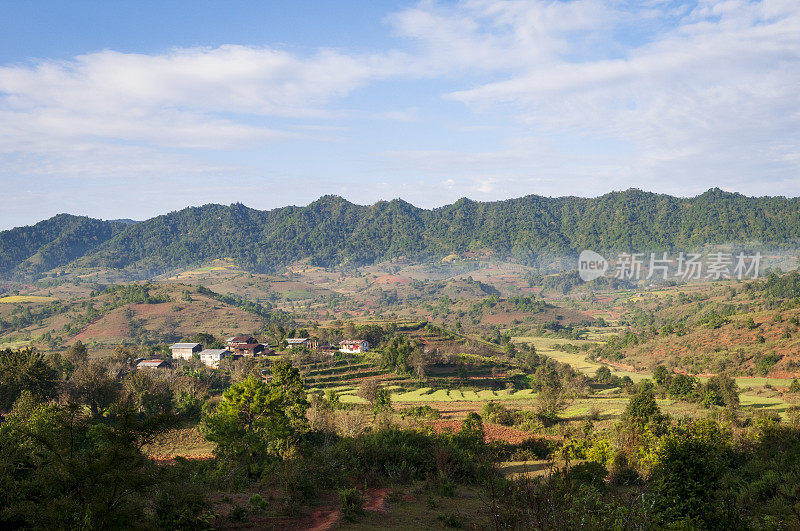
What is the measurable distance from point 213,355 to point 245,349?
5596 millimetres

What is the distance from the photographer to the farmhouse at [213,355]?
83.7 meters

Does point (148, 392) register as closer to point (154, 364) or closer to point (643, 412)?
point (154, 364)

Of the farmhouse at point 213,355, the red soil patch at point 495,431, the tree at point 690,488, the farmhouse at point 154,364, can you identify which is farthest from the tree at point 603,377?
the farmhouse at point 154,364

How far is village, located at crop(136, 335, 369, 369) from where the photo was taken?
8221 cm

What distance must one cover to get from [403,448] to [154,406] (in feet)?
99.4

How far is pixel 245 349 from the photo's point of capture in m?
86.6

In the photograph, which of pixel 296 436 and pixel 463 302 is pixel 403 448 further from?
pixel 463 302

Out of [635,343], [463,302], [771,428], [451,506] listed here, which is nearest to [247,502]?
[451,506]

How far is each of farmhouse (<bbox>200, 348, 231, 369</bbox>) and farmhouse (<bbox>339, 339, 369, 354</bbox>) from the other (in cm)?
2020

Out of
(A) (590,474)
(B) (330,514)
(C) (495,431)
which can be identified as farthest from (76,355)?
(A) (590,474)

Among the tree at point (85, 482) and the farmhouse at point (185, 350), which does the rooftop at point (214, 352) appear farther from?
the tree at point (85, 482)

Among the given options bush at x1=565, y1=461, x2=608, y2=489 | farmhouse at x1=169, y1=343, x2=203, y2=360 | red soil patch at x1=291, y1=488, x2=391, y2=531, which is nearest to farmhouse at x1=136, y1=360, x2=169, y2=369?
farmhouse at x1=169, y1=343, x2=203, y2=360

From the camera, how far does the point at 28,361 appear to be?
145 feet

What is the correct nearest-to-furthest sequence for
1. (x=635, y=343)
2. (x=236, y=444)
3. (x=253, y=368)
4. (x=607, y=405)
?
(x=236, y=444) < (x=607, y=405) < (x=253, y=368) < (x=635, y=343)
